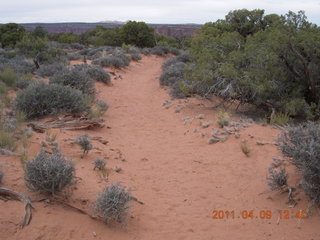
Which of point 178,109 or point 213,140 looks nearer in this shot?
point 213,140

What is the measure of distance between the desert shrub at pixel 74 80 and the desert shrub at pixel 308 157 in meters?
8.11

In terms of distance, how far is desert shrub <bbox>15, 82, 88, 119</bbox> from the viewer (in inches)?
322

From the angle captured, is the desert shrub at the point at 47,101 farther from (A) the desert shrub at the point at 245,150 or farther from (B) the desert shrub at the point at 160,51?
(B) the desert shrub at the point at 160,51

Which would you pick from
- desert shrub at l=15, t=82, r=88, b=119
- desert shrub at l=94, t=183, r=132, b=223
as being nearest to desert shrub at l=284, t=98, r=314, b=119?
desert shrub at l=15, t=82, r=88, b=119

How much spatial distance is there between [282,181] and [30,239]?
3347 mm

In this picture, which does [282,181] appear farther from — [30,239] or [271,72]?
[271,72]

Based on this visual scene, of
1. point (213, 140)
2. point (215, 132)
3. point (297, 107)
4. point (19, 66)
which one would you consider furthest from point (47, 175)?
point (19, 66)

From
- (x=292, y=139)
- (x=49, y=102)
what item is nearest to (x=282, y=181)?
→ (x=292, y=139)

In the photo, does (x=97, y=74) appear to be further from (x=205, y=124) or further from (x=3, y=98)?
(x=205, y=124)

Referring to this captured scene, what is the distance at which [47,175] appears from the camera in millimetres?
3967

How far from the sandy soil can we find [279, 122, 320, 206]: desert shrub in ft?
0.85

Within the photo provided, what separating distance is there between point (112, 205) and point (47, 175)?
2.98 feet
